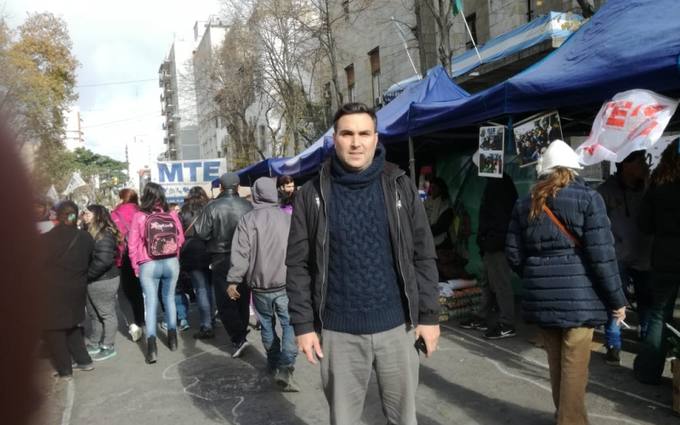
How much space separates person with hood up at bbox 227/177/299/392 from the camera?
16.0 feet

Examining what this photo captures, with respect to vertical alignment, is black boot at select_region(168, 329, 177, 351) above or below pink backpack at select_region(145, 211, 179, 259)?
below

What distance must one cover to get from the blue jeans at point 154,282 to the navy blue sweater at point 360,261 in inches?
152

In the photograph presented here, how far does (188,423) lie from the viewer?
14.4 feet

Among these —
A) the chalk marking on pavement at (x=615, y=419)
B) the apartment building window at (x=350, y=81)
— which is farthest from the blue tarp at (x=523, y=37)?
the apartment building window at (x=350, y=81)

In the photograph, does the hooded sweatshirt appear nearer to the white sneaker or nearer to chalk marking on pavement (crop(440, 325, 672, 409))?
chalk marking on pavement (crop(440, 325, 672, 409))

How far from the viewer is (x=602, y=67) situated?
4.61 metres

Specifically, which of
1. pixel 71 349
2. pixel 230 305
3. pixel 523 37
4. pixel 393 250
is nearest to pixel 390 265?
pixel 393 250

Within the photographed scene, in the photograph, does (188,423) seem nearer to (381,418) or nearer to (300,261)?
(381,418)

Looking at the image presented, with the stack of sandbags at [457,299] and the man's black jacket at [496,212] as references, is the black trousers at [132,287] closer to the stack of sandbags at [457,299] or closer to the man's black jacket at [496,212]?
the stack of sandbags at [457,299]

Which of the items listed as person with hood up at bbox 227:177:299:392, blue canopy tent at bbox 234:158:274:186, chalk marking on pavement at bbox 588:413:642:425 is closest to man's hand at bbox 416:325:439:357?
chalk marking on pavement at bbox 588:413:642:425

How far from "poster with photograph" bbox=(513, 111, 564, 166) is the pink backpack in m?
3.87

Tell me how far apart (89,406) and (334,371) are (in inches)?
127

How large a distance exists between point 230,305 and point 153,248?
106 cm

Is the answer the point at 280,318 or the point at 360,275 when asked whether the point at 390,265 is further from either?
the point at 280,318
